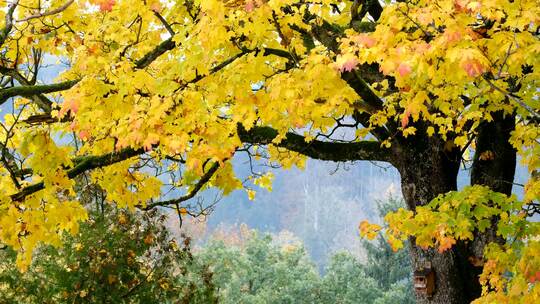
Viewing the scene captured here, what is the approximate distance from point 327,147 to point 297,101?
7.25ft

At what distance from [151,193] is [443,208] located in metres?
2.98

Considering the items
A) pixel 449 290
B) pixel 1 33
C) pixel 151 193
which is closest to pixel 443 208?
pixel 449 290

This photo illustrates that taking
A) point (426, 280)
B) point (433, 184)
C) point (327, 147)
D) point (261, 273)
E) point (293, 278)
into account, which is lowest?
point (426, 280)

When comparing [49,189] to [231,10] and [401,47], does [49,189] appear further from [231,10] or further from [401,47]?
[401,47]

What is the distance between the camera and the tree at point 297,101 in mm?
4219

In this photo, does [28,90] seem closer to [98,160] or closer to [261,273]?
[98,160]

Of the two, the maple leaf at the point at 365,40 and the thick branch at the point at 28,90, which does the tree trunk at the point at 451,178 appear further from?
the thick branch at the point at 28,90

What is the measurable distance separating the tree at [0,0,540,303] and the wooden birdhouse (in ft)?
0.32

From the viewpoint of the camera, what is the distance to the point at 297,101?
195 inches

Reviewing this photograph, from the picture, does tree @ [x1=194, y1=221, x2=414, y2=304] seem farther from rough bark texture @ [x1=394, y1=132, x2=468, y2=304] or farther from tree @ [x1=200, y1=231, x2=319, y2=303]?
rough bark texture @ [x1=394, y1=132, x2=468, y2=304]

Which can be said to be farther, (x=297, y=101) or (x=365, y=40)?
(x=297, y=101)

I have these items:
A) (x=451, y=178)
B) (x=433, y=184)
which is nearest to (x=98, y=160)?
(x=433, y=184)

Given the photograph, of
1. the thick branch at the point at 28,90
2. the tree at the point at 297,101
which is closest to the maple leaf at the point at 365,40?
the tree at the point at 297,101

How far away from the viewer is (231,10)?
4539 millimetres
